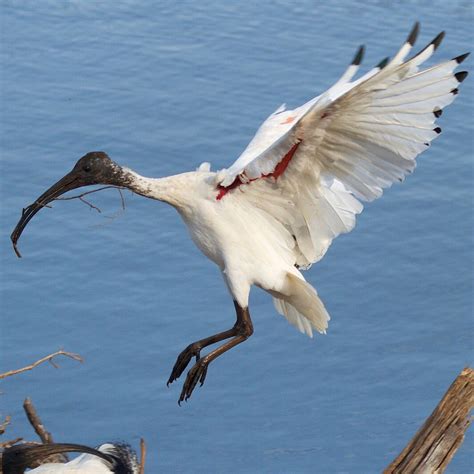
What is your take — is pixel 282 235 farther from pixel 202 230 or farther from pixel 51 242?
pixel 51 242

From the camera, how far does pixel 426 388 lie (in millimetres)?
6359

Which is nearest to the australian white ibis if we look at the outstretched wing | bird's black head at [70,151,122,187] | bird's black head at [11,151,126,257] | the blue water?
bird's black head at [11,151,126,257]

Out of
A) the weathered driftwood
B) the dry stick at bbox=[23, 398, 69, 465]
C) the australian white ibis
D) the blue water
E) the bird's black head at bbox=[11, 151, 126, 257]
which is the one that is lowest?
the weathered driftwood

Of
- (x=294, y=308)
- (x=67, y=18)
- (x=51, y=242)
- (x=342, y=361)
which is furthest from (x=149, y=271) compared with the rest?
(x=67, y=18)

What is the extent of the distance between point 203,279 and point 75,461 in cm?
244

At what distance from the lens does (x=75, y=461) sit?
4559mm

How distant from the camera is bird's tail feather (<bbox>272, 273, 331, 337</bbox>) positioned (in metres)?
4.24

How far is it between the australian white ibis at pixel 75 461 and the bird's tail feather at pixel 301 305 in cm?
72

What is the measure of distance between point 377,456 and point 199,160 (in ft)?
6.87

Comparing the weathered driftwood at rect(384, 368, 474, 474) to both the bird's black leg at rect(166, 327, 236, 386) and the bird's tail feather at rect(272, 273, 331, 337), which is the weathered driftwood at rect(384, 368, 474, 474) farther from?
the bird's black leg at rect(166, 327, 236, 386)

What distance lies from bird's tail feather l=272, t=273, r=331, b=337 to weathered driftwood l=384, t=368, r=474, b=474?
1.98 feet

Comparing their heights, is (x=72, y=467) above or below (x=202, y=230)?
below

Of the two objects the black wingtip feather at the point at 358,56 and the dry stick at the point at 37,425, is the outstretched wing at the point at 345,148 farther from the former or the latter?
the dry stick at the point at 37,425

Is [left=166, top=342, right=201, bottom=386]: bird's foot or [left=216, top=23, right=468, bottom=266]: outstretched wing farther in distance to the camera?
[left=166, top=342, right=201, bottom=386]: bird's foot
